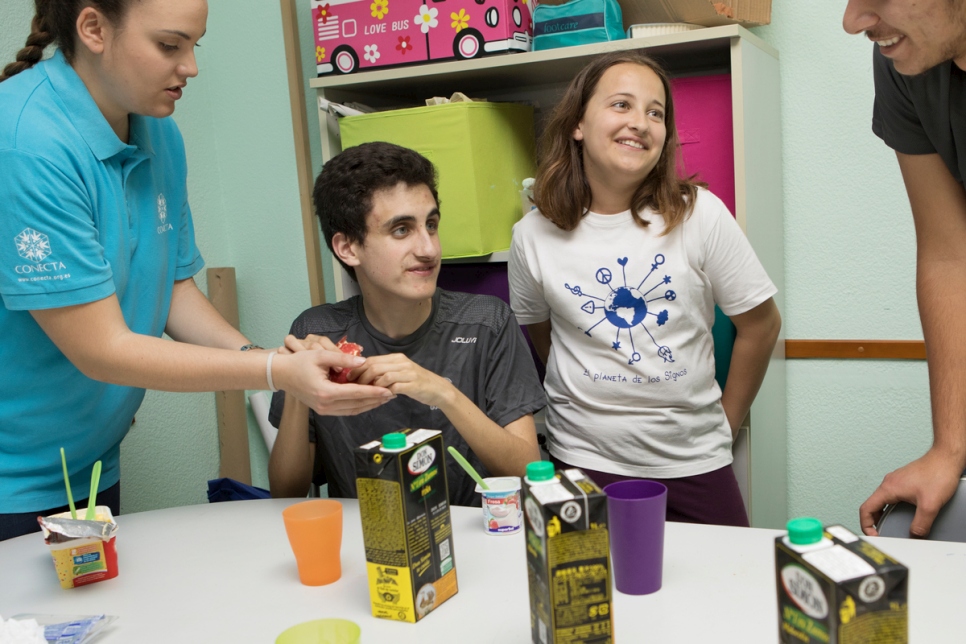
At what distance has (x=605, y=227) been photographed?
1.74m

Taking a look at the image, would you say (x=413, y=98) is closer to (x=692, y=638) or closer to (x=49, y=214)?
(x=49, y=214)

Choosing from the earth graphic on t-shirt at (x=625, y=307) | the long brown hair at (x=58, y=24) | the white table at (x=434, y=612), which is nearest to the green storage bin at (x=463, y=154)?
the earth graphic on t-shirt at (x=625, y=307)

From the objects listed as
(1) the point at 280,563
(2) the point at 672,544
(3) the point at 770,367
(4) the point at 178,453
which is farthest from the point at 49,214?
(3) the point at 770,367

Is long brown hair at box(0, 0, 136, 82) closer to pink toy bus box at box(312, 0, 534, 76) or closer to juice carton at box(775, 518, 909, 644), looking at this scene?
pink toy bus box at box(312, 0, 534, 76)

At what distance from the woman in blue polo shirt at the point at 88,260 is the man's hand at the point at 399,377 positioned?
40mm

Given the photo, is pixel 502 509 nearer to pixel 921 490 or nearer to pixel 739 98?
pixel 921 490

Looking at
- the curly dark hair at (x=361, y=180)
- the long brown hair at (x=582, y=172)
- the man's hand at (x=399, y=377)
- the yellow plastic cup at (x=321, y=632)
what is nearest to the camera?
the yellow plastic cup at (x=321, y=632)

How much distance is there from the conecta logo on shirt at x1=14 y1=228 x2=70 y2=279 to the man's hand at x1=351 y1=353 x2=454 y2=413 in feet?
1.55

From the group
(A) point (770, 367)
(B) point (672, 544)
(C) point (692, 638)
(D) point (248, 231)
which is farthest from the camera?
(D) point (248, 231)

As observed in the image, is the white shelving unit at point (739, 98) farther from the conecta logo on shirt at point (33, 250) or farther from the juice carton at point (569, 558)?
the juice carton at point (569, 558)

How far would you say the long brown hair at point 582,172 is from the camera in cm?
173

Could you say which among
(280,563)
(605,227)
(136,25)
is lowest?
(280,563)

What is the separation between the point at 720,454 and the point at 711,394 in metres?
→ 0.13

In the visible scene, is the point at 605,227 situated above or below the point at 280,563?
above
